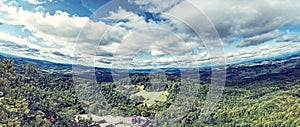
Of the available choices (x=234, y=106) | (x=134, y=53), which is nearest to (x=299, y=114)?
(x=234, y=106)

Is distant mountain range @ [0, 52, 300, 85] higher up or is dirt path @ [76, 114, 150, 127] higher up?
distant mountain range @ [0, 52, 300, 85]

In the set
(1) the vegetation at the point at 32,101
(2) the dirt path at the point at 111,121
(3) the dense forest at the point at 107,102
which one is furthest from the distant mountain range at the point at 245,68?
(2) the dirt path at the point at 111,121

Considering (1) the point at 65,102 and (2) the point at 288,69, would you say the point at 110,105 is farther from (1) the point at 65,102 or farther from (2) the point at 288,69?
(2) the point at 288,69

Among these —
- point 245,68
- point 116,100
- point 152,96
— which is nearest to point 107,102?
point 116,100

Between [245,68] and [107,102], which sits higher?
[245,68]

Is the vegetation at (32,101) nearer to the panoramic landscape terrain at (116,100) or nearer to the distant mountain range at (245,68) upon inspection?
the panoramic landscape terrain at (116,100)

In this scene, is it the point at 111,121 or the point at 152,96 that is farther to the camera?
the point at 152,96

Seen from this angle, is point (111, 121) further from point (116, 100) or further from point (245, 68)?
point (245, 68)

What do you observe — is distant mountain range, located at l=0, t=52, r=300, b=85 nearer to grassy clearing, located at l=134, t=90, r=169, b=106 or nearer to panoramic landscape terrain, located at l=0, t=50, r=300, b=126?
panoramic landscape terrain, located at l=0, t=50, r=300, b=126

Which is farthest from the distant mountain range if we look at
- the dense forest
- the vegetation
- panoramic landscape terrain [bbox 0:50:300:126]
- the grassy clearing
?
the grassy clearing
